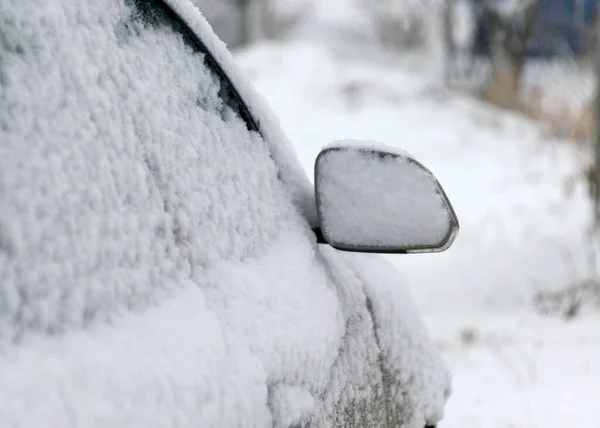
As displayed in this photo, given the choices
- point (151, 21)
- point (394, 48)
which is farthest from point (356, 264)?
point (394, 48)

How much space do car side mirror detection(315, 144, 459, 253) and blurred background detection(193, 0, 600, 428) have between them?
159cm

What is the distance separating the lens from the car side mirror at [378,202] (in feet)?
5.07

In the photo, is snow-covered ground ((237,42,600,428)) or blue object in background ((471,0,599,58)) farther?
blue object in background ((471,0,599,58))

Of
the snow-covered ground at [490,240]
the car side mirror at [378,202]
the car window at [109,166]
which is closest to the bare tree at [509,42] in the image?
the snow-covered ground at [490,240]

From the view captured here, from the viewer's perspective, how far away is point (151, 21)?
1335mm

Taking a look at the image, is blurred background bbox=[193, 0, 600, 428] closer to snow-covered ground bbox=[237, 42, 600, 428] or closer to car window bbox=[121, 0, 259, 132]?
snow-covered ground bbox=[237, 42, 600, 428]

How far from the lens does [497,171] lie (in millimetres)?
12961

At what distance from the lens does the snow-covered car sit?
918 mm

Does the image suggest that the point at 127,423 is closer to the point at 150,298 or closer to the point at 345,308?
the point at 150,298

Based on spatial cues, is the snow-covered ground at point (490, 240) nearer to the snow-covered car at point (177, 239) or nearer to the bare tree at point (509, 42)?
the bare tree at point (509, 42)

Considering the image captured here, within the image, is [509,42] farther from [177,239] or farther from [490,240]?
[177,239]

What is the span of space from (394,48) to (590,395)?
108 feet

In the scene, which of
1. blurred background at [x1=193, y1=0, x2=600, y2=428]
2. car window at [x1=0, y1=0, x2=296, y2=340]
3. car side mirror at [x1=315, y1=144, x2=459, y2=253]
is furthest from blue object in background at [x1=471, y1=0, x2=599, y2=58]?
car window at [x1=0, y1=0, x2=296, y2=340]

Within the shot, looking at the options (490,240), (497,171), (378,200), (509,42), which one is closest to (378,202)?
(378,200)
